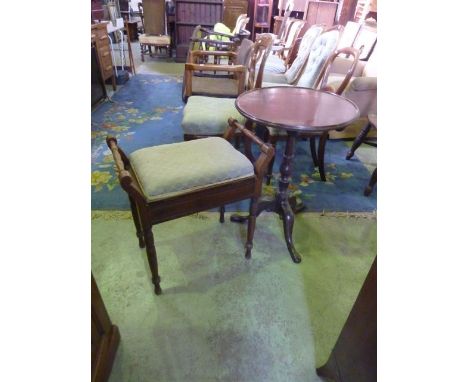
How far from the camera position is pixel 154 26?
18.4ft

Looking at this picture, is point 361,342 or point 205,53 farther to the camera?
point 205,53

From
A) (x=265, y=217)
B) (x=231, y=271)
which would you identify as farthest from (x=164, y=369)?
(x=265, y=217)

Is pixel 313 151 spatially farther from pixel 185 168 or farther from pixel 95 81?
pixel 95 81

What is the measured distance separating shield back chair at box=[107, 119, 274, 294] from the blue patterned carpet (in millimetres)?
644

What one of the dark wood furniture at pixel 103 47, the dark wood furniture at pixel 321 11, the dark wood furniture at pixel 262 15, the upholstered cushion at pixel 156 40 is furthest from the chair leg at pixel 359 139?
the dark wood furniture at pixel 262 15

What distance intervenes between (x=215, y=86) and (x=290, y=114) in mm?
1459

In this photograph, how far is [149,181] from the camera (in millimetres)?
1010

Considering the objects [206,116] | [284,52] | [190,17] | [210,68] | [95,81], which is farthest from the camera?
[190,17]

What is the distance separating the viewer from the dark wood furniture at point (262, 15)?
570 centimetres

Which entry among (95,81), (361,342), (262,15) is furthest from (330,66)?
(262,15)

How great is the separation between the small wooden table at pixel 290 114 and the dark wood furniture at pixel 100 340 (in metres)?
0.86

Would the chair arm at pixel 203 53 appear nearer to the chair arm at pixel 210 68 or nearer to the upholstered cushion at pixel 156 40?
the chair arm at pixel 210 68

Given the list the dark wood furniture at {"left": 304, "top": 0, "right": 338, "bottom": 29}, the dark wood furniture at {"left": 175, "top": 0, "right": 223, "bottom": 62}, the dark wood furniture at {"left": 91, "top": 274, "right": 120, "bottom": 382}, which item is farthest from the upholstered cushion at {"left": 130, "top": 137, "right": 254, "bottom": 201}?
the dark wood furniture at {"left": 175, "top": 0, "right": 223, "bottom": 62}
